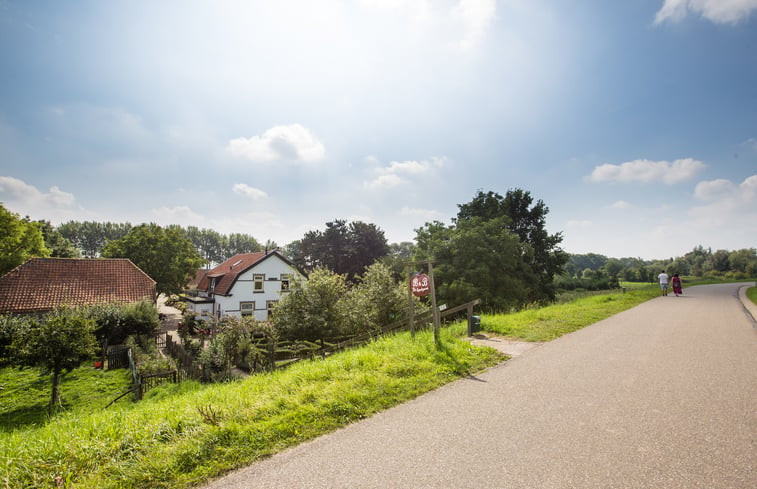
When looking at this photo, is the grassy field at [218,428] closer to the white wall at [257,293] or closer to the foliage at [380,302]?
the foliage at [380,302]

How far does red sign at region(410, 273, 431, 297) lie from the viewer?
8234 mm

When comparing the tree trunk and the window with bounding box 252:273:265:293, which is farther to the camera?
the window with bounding box 252:273:265:293

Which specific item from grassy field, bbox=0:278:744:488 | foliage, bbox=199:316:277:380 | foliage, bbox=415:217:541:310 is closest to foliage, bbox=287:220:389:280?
foliage, bbox=415:217:541:310

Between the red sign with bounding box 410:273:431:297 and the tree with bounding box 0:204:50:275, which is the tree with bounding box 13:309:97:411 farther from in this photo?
the tree with bounding box 0:204:50:275

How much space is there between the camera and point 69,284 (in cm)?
2297

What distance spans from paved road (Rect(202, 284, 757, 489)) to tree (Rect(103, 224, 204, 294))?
36.3 meters

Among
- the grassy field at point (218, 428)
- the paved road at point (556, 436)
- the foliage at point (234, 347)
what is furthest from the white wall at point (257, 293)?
the paved road at point (556, 436)

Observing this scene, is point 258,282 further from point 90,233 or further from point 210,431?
point 90,233

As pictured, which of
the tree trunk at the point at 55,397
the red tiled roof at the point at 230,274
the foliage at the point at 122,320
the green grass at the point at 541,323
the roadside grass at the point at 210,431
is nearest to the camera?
the roadside grass at the point at 210,431

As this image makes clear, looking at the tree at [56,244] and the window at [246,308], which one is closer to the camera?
the window at [246,308]

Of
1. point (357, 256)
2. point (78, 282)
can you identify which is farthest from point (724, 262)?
point (78, 282)

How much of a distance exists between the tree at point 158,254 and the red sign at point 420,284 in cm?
3327

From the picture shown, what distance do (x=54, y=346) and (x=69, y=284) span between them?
16290 millimetres

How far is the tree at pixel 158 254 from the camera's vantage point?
32.5 metres
